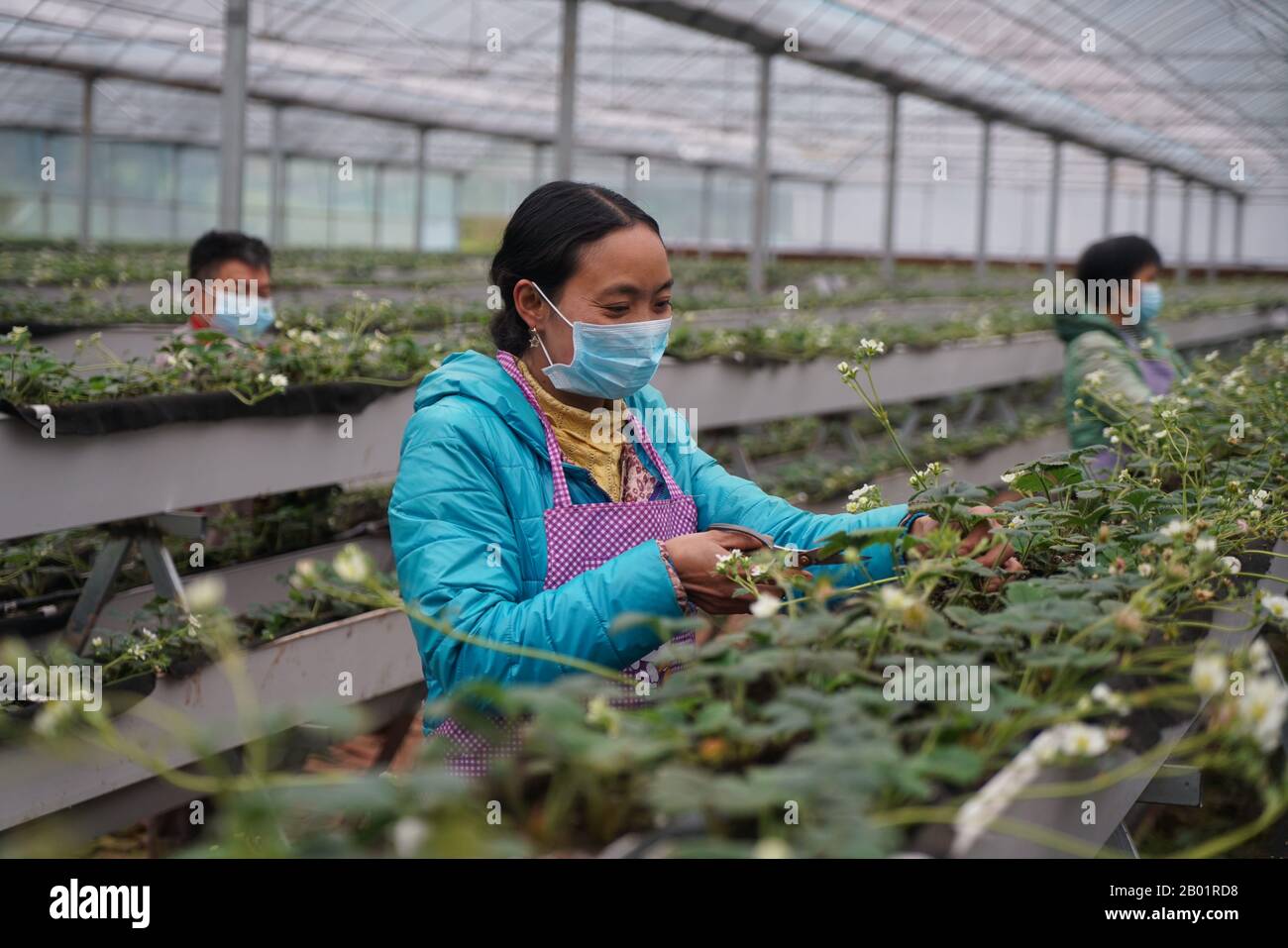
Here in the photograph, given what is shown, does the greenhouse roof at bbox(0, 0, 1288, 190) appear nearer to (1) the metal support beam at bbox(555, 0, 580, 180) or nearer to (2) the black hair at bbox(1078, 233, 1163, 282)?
(1) the metal support beam at bbox(555, 0, 580, 180)

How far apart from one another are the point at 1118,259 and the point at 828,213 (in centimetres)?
3161

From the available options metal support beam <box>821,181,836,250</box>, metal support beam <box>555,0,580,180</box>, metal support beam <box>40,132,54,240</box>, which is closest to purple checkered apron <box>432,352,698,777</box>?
metal support beam <box>555,0,580,180</box>

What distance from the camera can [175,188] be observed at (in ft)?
86.4

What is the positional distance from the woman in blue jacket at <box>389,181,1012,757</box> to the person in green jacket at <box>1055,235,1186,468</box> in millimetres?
1785

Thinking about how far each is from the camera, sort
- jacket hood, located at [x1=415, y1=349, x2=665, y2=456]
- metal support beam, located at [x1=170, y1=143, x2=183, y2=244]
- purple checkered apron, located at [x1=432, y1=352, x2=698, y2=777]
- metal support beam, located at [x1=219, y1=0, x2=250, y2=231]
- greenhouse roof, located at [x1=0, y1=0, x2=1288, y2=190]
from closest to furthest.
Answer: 1. purple checkered apron, located at [x1=432, y1=352, x2=698, y2=777]
2. jacket hood, located at [x1=415, y1=349, x2=665, y2=456]
3. metal support beam, located at [x1=219, y1=0, x2=250, y2=231]
4. greenhouse roof, located at [x1=0, y1=0, x2=1288, y2=190]
5. metal support beam, located at [x1=170, y1=143, x2=183, y2=244]

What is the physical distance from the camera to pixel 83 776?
2.89 m

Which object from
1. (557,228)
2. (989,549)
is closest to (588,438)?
(557,228)

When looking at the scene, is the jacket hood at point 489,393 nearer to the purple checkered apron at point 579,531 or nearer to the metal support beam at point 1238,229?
the purple checkered apron at point 579,531

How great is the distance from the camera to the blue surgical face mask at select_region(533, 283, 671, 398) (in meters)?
1.94

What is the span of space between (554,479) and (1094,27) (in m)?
14.6

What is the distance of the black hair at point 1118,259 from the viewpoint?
428 cm

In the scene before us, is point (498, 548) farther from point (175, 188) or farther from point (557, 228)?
point (175, 188)
